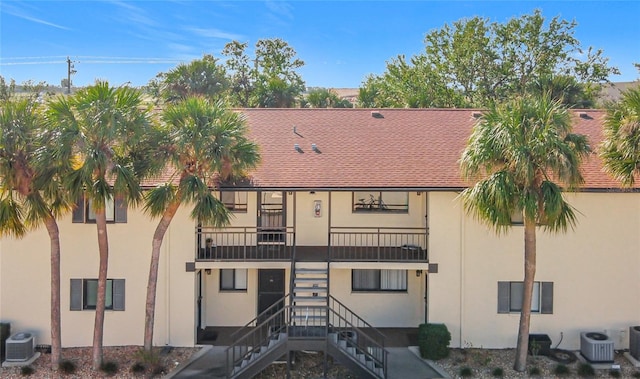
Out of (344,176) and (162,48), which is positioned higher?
(162,48)

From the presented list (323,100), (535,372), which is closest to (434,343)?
(535,372)

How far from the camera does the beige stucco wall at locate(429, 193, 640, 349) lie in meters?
16.0

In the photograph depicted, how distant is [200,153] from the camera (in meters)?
13.1

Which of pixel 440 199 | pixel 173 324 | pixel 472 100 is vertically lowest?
pixel 173 324

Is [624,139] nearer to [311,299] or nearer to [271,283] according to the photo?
[311,299]

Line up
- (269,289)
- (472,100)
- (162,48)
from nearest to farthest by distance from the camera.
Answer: (269,289) < (162,48) < (472,100)

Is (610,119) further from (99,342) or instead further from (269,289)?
(99,342)

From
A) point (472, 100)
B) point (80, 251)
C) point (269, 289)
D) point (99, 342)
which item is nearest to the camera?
point (99, 342)

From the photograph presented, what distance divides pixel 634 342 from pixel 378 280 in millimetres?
7984

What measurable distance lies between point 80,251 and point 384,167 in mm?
10023

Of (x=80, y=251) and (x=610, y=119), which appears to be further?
(x=80, y=251)

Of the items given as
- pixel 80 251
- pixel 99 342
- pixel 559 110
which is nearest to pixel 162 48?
pixel 80 251

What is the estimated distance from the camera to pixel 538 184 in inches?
517

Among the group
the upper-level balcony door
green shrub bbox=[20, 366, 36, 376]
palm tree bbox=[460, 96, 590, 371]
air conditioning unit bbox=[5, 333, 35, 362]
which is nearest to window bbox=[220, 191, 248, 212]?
the upper-level balcony door
